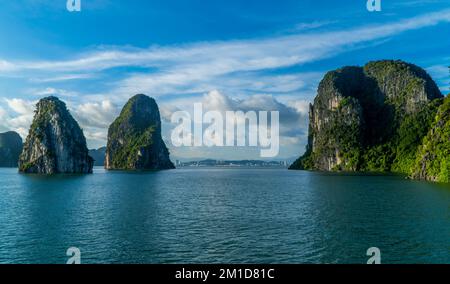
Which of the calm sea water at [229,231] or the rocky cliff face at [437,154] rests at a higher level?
the rocky cliff face at [437,154]

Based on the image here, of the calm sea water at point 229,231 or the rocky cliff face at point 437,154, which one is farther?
the rocky cliff face at point 437,154

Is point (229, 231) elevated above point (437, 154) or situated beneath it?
situated beneath

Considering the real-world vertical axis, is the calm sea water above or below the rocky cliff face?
below

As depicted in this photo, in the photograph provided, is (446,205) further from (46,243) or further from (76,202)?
(76,202)

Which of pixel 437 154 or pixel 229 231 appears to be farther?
pixel 437 154

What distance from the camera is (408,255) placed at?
39312 mm

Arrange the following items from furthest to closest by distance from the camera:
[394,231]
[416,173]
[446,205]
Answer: [416,173] → [446,205] → [394,231]

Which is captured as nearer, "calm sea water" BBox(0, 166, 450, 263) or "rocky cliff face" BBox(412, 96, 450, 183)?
"calm sea water" BBox(0, 166, 450, 263)

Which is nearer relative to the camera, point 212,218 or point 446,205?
point 212,218

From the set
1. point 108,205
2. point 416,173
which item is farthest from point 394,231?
point 416,173
